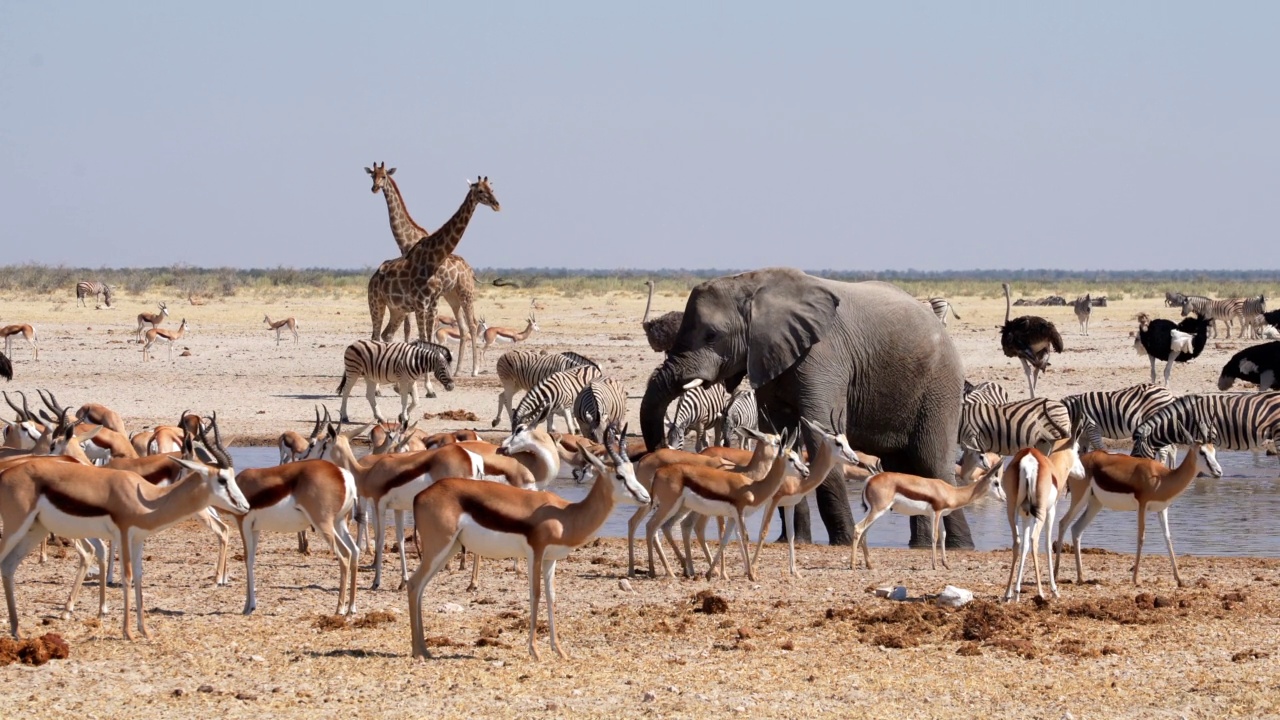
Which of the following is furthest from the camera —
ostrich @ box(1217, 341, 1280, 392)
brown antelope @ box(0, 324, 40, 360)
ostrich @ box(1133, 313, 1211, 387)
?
brown antelope @ box(0, 324, 40, 360)

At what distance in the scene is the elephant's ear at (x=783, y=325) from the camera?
14.0 meters

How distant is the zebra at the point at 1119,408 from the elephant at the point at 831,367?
555 centimetres

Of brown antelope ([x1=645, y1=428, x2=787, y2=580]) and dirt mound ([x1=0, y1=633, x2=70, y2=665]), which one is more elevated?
brown antelope ([x1=645, y1=428, x2=787, y2=580])

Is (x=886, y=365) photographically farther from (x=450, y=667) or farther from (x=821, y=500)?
(x=450, y=667)

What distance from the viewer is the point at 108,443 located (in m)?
13.9

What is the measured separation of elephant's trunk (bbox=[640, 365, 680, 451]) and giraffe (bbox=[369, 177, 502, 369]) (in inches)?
549

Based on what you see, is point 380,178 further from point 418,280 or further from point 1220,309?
point 1220,309

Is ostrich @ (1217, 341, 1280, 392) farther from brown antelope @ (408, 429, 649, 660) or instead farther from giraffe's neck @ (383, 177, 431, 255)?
brown antelope @ (408, 429, 649, 660)

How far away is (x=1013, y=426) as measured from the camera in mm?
18281

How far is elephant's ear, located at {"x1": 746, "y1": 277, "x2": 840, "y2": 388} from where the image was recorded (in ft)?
45.9

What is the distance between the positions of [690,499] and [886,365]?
3.90 meters

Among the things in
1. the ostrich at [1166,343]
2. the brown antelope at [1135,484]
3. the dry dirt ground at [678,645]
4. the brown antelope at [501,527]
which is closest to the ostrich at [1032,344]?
the ostrich at [1166,343]

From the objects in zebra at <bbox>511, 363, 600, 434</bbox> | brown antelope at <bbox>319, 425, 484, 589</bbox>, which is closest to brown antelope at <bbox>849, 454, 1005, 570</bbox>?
brown antelope at <bbox>319, 425, 484, 589</bbox>

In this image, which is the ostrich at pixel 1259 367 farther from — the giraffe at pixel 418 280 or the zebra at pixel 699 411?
the giraffe at pixel 418 280
